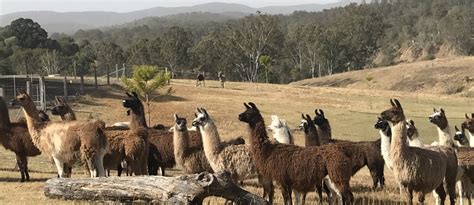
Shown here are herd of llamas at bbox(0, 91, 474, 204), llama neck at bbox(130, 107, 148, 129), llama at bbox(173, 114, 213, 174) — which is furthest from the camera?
llama neck at bbox(130, 107, 148, 129)

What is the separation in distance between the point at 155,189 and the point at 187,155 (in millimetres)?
3600

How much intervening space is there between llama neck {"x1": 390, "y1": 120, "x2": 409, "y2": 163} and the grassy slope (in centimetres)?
210

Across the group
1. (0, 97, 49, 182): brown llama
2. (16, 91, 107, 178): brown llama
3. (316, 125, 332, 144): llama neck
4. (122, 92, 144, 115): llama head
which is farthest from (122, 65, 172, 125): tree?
(16, 91, 107, 178): brown llama

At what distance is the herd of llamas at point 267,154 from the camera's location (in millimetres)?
10703

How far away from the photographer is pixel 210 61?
8625 centimetres

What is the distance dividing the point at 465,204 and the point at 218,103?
100 ft

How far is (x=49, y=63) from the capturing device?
71312 millimetres

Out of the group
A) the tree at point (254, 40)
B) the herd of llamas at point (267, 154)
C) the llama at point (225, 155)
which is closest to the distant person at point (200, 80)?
the tree at point (254, 40)

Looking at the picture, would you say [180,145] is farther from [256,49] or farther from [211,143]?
[256,49]

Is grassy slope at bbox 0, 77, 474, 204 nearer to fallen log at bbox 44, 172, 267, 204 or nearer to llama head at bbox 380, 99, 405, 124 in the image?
llama head at bbox 380, 99, 405, 124

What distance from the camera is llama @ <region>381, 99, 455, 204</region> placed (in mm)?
10703

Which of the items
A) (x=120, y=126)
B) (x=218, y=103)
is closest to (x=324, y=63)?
(x=218, y=103)

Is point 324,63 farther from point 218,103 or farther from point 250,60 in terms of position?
point 218,103

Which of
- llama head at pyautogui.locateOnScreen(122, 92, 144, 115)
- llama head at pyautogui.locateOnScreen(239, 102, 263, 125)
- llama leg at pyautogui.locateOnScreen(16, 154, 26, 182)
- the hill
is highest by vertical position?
llama head at pyautogui.locateOnScreen(239, 102, 263, 125)
